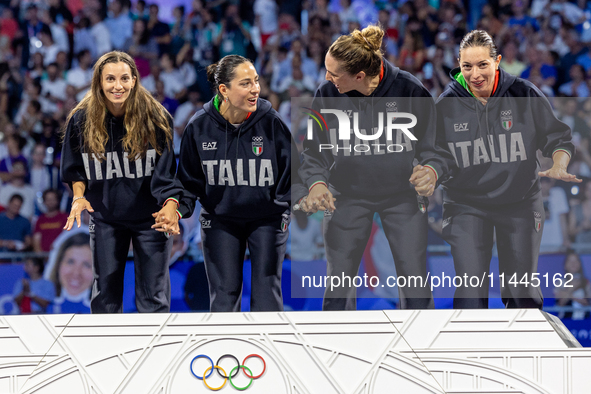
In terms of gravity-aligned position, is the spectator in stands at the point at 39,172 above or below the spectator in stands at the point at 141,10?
below

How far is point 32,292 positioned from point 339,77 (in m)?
2.68

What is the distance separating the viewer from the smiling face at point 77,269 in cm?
345

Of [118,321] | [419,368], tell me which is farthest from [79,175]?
[419,368]

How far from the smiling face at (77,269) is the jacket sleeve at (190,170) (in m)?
1.13

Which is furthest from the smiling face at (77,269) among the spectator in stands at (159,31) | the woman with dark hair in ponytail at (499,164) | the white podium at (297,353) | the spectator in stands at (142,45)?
the woman with dark hair in ponytail at (499,164)

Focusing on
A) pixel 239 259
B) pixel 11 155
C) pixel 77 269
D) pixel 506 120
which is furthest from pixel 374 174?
pixel 11 155

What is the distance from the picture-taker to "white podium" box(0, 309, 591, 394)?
7.80 ft

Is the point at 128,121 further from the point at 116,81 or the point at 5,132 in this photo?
the point at 5,132

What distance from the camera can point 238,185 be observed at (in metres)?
2.72

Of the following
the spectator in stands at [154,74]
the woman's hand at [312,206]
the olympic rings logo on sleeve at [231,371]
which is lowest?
the olympic rings logo on sleeve at [231,371]

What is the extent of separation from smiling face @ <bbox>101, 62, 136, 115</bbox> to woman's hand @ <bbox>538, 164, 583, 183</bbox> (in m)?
2.24

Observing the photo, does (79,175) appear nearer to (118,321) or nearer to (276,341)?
(118,321)

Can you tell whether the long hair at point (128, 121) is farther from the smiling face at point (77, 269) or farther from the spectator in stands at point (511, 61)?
the spectator in stands at point (511, 61)

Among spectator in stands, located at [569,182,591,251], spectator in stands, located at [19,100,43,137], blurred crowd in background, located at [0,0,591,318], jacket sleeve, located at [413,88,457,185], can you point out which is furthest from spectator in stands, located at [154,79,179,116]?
spectator in stands, located at [569,182,591,251]
